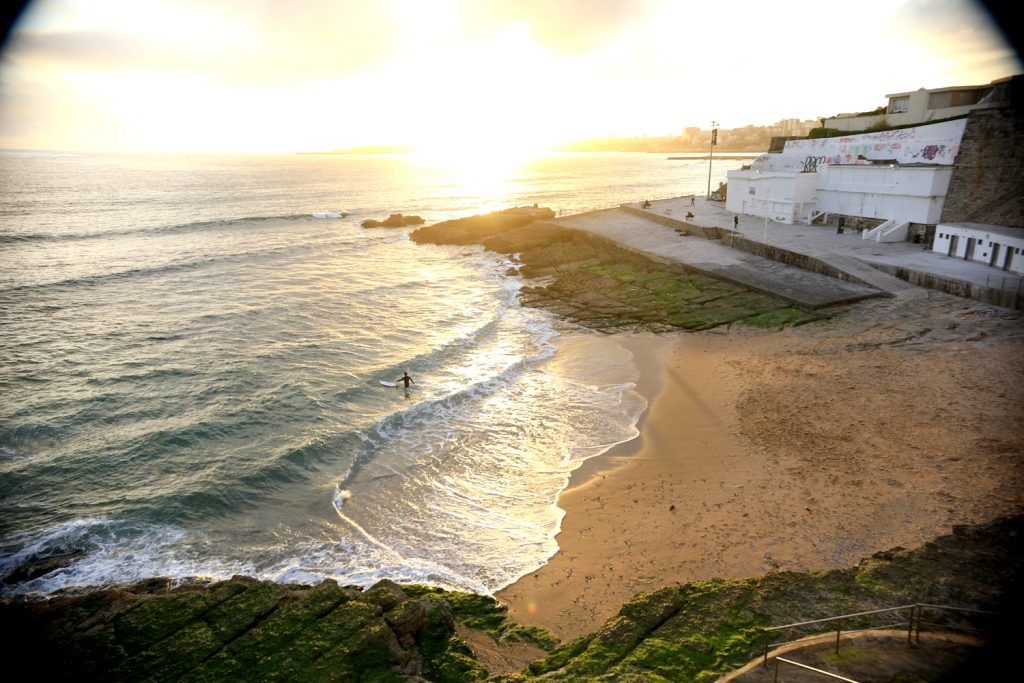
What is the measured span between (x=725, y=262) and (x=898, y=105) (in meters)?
23.1

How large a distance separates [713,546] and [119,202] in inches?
3320

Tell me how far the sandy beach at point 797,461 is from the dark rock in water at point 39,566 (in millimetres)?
9298

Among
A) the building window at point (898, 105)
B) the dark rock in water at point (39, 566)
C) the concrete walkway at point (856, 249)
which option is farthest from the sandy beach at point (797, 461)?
the building window at point (898, 105)

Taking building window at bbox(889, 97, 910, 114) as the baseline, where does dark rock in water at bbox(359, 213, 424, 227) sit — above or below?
below

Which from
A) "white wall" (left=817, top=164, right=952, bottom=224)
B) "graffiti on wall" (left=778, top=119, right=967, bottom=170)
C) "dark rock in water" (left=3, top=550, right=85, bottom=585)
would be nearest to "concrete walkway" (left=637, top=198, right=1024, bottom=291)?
"white wall" (left=817, top=164, right=952, bottom=224)

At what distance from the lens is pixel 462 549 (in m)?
12.0

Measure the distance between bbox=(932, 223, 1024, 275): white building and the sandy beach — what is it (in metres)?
3.62

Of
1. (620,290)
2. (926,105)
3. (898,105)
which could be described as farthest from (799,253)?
(898,105)

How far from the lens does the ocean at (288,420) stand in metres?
12.1

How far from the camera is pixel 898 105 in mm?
40281

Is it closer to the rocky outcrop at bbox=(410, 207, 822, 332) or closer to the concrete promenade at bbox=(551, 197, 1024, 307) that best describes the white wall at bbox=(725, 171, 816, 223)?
the concrete promenade at bbox=(551, 197, 1024, 307)

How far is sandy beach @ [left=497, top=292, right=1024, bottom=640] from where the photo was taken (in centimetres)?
1069

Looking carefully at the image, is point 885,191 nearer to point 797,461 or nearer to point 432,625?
point 797,461

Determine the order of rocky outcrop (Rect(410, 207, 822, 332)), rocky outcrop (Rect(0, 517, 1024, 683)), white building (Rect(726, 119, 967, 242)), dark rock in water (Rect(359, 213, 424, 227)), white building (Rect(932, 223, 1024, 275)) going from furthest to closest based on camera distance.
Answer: dark rock in water (Rect(359, 213, 424, 227))
white building (Rect(726, 119, 967, 242))
rocky outcrop (Rect(410, 207, 822, 332))
white building (Rect(932, 223, 1024, 275))
rocky outcrop (Rect(0, 517, 1024, 683))
